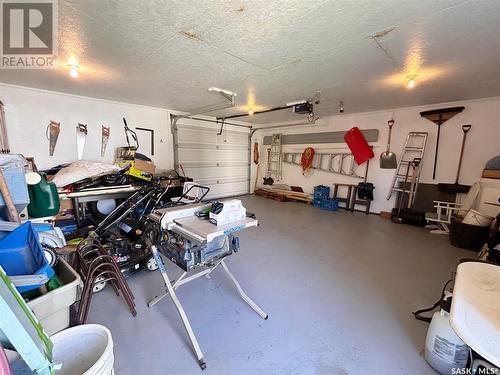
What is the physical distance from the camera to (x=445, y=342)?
1.34 meters

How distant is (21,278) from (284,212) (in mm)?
4786

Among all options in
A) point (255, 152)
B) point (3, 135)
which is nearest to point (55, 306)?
point (3, 135)

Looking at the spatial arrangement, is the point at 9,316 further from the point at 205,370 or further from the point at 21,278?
the point at 205,370

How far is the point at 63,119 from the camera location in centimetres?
393

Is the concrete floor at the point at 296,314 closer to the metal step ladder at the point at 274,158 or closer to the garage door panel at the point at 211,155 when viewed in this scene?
the garage door panel at the point at 211,155

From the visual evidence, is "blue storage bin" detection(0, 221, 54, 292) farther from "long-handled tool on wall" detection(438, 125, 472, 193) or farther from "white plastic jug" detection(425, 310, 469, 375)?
"long-handled tool on wall" detection(438, 125, 472, 193)

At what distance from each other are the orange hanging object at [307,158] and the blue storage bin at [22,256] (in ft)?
20.4

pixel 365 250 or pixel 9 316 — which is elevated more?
pixel 9 316

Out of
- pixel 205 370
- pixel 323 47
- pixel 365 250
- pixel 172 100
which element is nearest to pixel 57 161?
pixel 172 100

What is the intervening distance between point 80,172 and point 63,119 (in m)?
1.37

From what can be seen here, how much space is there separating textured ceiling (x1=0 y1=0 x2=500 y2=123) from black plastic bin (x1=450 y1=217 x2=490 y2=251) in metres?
2.20

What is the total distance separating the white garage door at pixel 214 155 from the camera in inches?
229

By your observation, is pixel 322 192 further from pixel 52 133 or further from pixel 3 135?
pixel 3 135

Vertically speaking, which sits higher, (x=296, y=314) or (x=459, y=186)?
(x=459, y=186)
